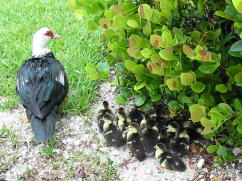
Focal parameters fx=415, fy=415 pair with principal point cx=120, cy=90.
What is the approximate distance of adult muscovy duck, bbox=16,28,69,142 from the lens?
146 inches

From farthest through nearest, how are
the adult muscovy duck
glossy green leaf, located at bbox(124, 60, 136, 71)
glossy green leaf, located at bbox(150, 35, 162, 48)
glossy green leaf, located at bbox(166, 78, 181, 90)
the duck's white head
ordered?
1. the duck's white head
2. the adult muscovy duck
3. glossy green leaf, located at bbox(124, 60, 136, 71)
4. glossy green leaf, located at bbox(166, 78, 181, 90)
5. glossy green leaf, located at bbox(150, 35, 162, 48)

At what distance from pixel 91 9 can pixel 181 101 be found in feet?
3.41

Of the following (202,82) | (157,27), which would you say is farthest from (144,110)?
(157,27)

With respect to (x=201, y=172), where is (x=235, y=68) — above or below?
above

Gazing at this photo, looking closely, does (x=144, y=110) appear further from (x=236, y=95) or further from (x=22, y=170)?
(x=22, y=170)

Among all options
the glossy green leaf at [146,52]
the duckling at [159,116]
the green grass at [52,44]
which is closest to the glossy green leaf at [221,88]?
the glossy green leaf at [146,52]

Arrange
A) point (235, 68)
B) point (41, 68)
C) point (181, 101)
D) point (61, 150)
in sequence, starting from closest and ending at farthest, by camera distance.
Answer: point (235, 68) < point (181, 101) < point (61, 150) < point (41, 68)

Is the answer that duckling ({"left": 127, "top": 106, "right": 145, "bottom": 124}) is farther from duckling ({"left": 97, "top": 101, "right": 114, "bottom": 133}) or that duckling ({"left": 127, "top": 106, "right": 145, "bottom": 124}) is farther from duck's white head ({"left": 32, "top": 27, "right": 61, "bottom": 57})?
duck's white head ({"left": 32, "top": 27, "right": 61, "bottom": 57})

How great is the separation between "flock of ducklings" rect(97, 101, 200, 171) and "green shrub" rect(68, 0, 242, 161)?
0.68 ft

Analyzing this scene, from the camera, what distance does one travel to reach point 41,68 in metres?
4.06

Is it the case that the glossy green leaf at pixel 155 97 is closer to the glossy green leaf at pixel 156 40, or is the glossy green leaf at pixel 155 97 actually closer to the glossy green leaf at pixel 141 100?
the glossy green leaf at pixel 141 100

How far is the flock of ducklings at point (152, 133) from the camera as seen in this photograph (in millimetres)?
3541

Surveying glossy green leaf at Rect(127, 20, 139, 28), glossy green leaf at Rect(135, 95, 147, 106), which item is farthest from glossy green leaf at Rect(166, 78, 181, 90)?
glossy green leaf at Rect(135, 95, 147, 106)

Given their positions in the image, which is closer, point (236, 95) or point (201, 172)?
point (236, 95)
